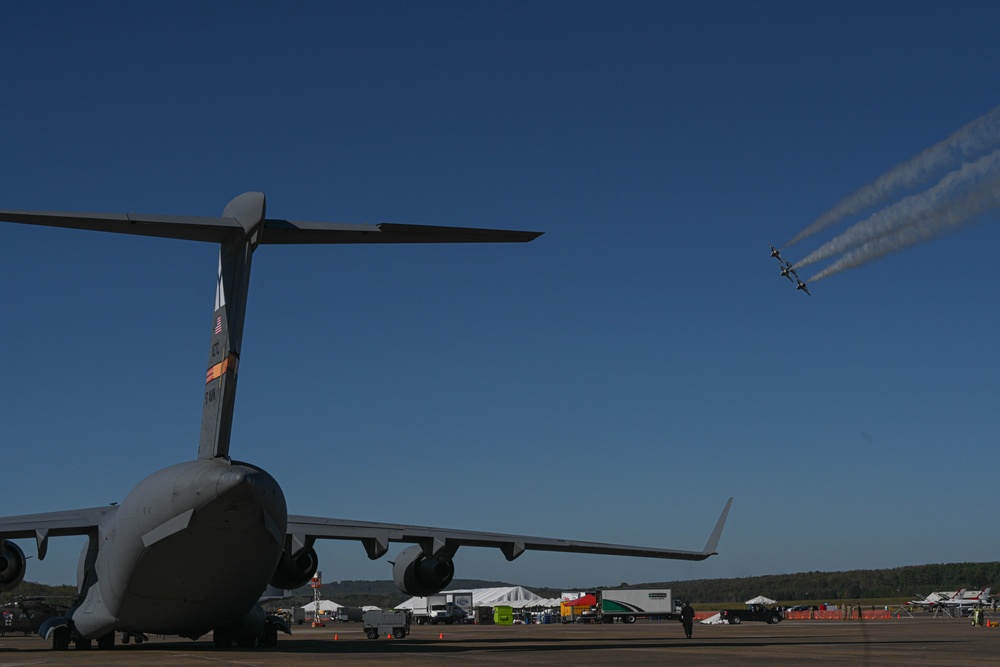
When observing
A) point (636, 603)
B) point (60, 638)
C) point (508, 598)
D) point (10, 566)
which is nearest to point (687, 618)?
point (60, 638)

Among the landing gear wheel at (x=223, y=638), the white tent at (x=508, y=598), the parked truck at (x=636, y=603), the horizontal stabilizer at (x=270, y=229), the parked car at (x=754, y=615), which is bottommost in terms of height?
the landing gear wheel at (x=223, y=638)

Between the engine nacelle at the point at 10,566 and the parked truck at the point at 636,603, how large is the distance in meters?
43.6

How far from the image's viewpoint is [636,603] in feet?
193

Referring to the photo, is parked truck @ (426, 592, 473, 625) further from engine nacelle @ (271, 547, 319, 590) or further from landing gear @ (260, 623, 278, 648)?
landing gear @ (260, 623, 278, 648)

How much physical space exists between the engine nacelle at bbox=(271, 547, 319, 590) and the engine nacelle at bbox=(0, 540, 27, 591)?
487 centimetres

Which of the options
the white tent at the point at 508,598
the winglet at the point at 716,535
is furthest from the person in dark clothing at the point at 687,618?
the white tent at the point at 508,598

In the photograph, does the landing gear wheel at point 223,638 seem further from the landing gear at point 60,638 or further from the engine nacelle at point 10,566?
the engine nacelle at point 10,566

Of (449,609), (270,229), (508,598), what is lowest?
(449,609)

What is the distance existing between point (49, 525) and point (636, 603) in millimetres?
44042

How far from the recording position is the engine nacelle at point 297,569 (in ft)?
70.3

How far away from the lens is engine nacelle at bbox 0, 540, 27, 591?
19797 millimetres

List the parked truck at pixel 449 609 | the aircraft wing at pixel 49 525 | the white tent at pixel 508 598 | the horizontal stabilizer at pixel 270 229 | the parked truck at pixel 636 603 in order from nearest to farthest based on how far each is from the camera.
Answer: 1. the horizontal stabilizer at pixel 270 229
2. the aircraft wing at pixel 49 525
3. the parked truck at pixel 636 603
4. the parked truck at pixel 449 609
5. the white tent at pixel 508 598

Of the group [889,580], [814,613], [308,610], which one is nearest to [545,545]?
[814,613]

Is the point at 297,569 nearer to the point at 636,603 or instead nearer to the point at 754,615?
the point at 754,615
